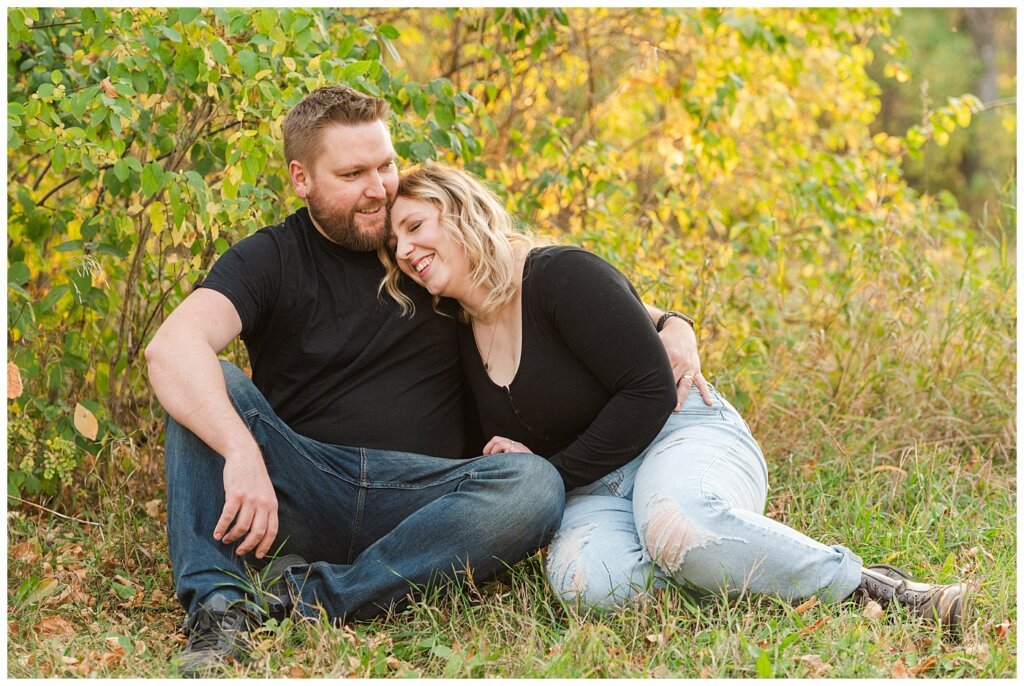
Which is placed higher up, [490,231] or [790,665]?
[490,231]

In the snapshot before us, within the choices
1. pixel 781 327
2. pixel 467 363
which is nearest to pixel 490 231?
pixel 467 363

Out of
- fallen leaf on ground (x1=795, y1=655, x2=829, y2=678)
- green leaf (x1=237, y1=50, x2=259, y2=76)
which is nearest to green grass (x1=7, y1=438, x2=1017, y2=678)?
fallen leaf on ground (x1=795, y1=655, x2=829, y2=678)

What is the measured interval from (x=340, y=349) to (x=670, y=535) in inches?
42.0

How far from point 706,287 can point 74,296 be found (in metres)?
2.48

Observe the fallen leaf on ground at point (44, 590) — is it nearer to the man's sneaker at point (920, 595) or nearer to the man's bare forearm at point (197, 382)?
the man's bare forearm at point (197, 382)

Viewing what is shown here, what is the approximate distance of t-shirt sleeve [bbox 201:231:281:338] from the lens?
278cm

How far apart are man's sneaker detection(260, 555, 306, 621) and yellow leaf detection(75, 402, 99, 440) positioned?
959 millimetres

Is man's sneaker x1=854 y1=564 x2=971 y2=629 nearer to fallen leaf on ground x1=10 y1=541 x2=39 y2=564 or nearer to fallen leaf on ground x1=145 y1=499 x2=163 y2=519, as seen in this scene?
fallen leaf on ground x1=145 y1=499 x2=163 y2=519

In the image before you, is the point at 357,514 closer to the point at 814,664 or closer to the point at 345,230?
the point at 345,230

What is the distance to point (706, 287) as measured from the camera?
4.35 meters

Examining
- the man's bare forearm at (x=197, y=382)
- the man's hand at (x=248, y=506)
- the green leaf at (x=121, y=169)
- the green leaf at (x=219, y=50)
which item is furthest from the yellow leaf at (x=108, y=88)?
the man's hand at (x=248, y=506)

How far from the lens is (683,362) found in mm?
3043

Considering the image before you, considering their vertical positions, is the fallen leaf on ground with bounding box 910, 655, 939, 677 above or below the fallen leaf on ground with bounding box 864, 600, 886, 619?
below

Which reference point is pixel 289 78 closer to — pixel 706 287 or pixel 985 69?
pixel 706 287
